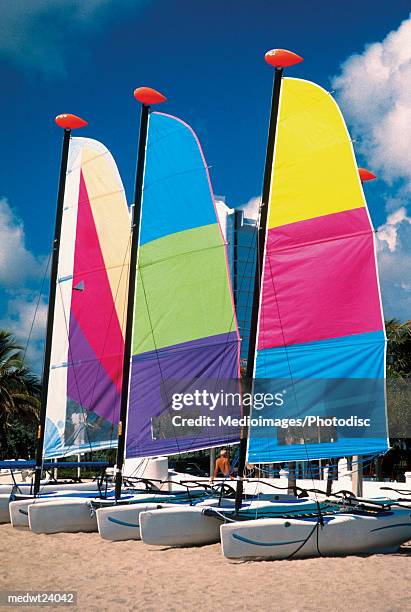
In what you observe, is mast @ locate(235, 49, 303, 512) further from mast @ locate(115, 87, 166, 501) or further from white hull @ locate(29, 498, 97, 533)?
white hull @ locate(29, 498, 97, 533)

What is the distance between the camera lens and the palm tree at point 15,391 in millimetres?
23375

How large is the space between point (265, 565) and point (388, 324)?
56.7 ft

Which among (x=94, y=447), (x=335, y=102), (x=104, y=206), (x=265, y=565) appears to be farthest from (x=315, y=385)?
(x=104, y=206)

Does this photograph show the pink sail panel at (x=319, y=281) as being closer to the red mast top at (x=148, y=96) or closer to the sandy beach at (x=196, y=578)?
the sandy beach at (x=196, y=578)

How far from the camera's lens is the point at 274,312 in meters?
11.0

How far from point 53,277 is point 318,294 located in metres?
5.92

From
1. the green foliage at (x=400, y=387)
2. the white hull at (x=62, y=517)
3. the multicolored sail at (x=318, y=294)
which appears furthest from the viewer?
the green foliage at (x=400, y=387)

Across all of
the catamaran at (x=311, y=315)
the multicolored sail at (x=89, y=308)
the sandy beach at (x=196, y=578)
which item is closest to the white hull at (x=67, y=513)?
the sandy beach at (x=196, y=578)

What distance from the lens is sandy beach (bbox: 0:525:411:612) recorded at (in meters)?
7.64

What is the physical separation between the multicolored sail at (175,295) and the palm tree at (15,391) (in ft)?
38.2

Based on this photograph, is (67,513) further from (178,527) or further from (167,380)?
(167,380)

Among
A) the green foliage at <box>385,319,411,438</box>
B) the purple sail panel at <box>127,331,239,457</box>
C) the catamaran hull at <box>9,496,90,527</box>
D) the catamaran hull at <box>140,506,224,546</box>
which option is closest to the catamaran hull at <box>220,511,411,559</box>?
the catamaran hull at <box>140,506,224,546</box>

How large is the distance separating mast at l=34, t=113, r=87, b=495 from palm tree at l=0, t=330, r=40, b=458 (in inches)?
370

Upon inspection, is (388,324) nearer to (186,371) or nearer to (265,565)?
(186,371)
